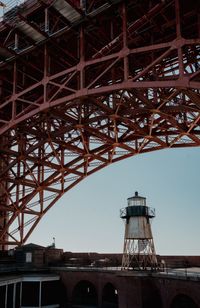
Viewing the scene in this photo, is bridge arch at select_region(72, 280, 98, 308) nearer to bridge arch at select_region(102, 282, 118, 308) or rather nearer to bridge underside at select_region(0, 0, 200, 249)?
bridge arch at select_region(102, 282, 118, 308)

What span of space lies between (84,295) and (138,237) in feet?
27.4

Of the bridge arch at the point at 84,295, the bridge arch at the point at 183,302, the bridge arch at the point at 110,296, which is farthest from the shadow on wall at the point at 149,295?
the bridge arch at the point at 84,295

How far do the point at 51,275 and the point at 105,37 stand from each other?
60.3 feet

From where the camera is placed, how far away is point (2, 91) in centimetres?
2734

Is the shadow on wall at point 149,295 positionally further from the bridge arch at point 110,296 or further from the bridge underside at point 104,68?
the bridge underside at point 104,68

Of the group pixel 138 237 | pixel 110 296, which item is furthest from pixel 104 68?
pixel 110 296

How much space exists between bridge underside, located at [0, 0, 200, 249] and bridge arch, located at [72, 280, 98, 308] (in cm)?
962

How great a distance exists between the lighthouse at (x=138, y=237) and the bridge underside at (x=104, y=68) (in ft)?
15.0

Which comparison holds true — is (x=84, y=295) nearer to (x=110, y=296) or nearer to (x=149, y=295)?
(x=110, y=296)

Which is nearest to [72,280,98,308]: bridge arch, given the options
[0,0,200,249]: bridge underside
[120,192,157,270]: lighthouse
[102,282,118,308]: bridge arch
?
[102,282,118,308]: bridge arch

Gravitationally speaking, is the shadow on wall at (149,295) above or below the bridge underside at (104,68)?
below

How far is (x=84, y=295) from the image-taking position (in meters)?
31.9

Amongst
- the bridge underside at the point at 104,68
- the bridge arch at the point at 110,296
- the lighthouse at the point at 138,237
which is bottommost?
the bridge arch at the point at 110,296

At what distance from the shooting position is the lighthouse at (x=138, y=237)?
89.2ft
